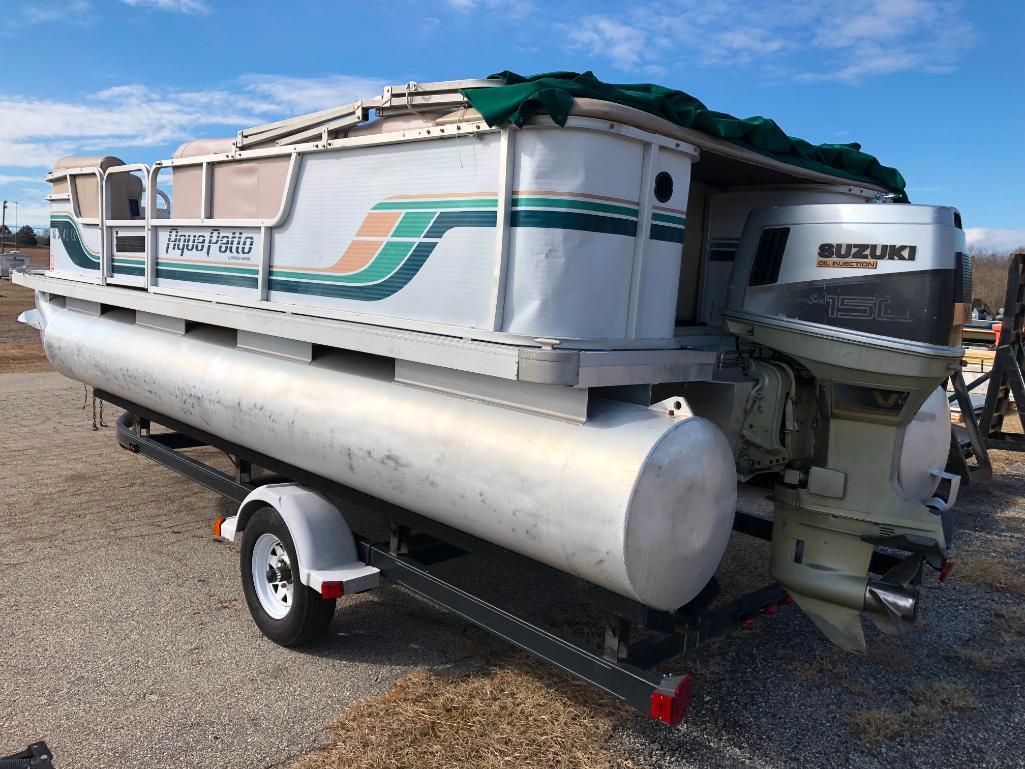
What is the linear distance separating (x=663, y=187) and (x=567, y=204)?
0.53 metres

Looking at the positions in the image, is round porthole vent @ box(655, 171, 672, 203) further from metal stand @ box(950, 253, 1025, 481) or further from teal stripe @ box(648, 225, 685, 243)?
metal stand @ box(950, 253, 1025, 481)

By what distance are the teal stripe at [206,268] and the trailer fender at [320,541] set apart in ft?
4.39

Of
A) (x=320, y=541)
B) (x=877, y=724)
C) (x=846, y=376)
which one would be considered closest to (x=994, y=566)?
(x=877, y=724)

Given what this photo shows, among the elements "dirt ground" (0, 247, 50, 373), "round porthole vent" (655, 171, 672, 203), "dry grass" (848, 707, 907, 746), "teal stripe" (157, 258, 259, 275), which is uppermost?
"round porthole vent" (655, 171, 672, 203)

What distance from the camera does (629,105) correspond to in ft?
10.5

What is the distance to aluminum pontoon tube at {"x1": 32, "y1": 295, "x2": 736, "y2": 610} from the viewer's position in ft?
9.59

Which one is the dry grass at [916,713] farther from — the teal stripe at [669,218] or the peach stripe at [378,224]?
the peach stripe at [378,224]

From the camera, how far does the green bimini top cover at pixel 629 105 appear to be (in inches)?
121

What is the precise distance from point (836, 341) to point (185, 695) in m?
3.50

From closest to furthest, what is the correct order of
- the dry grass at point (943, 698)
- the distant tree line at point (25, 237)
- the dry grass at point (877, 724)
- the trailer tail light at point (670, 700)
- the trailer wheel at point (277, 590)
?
1. the trailer tail light at point (670, 700)
2. the dry grass at point (877, 724)
3. the dry grass at point (943, 698)
4. the trailer wheel at point (277, 590)
5. the distant tree line at point (25, 237)

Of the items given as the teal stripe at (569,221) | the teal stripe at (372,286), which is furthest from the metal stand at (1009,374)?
the teal stripe at (372,286)

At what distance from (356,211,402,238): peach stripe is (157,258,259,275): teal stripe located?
43.9 inches

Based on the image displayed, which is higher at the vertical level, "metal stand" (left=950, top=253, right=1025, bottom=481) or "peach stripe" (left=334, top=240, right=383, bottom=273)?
"peach stripe" (left=334, top=240, right=383, bottom=273)

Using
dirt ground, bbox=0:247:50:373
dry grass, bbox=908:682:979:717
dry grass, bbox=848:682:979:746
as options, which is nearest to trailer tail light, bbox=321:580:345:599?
dry grass, bbox=848:682:979:746
